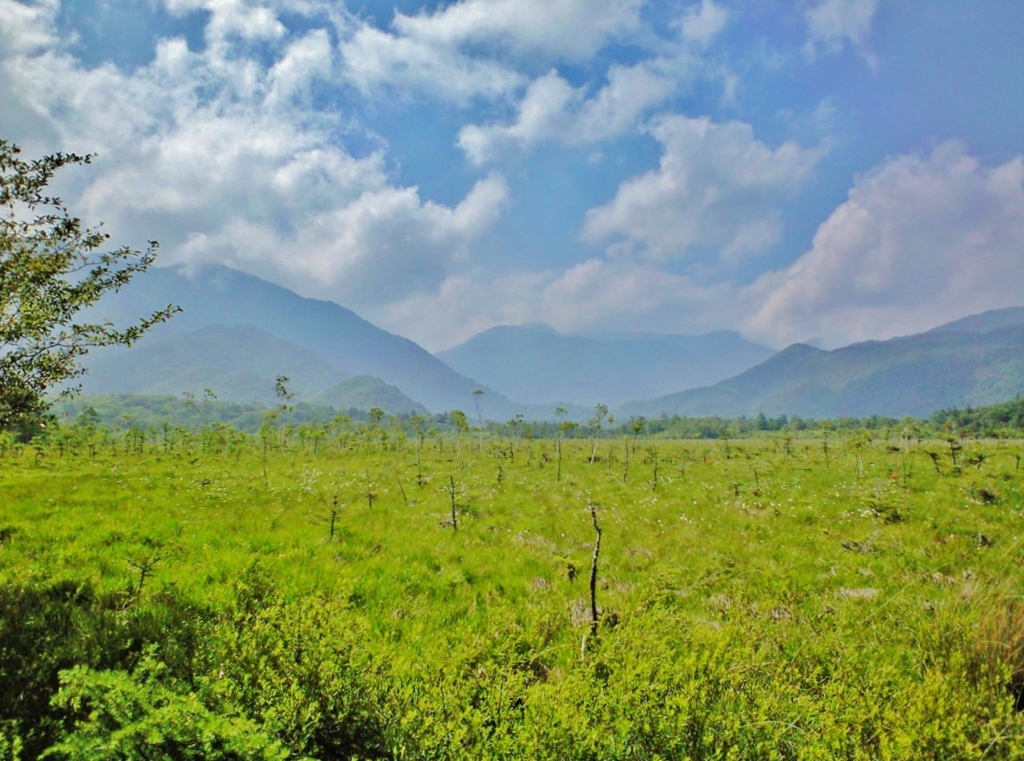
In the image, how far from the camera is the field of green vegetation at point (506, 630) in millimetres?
2967

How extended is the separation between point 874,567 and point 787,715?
8.50 m

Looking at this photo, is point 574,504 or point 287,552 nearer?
point 287,552

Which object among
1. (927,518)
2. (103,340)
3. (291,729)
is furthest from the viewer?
(927,518)

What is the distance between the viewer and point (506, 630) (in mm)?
5551

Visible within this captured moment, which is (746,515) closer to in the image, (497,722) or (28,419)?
(497,722)

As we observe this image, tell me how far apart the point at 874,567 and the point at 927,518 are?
18.6ft

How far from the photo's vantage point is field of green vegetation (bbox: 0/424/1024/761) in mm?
2967

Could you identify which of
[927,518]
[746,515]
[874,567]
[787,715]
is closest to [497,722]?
[787,715]

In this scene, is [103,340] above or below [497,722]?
above

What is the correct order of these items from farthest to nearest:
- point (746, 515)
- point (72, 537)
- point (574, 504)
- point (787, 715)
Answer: point (574, 504), point (746, 515), point (72, 537), point (787, 715)

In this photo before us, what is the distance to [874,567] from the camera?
30.4 feet

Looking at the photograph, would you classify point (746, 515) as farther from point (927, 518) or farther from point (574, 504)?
point (574, 504)

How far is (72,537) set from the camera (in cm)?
920

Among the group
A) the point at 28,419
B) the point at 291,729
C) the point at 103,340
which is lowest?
the point at 291,729
